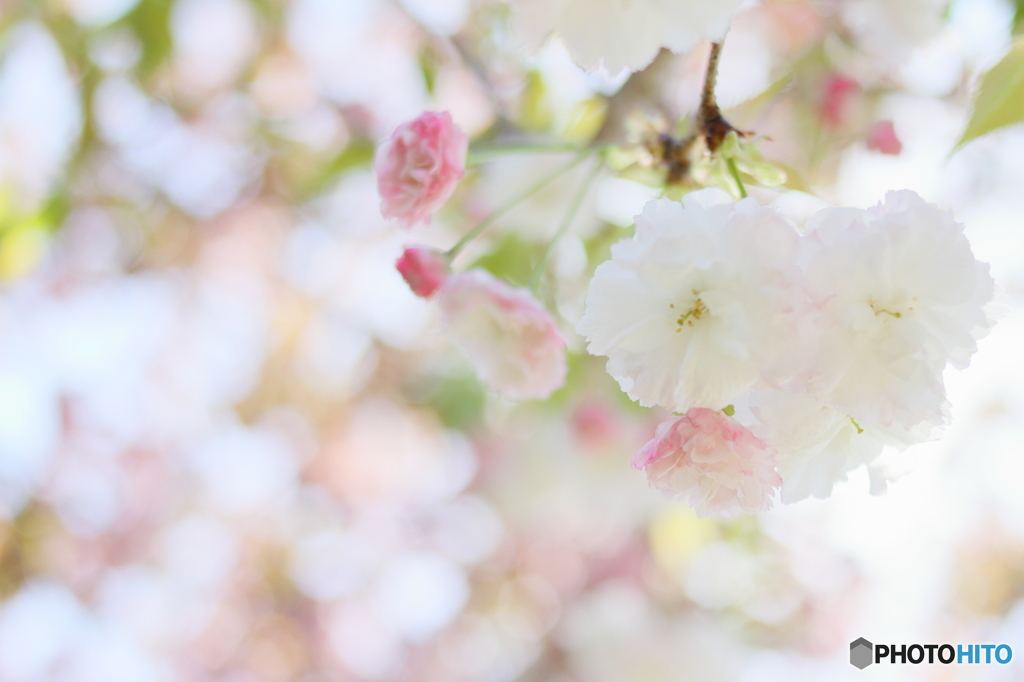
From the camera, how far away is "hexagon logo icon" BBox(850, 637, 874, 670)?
3.58 feet

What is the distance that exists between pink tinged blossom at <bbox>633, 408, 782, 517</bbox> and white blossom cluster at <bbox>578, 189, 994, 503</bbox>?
0.06 feet

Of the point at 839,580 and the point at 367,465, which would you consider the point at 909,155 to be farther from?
the point at 367,465

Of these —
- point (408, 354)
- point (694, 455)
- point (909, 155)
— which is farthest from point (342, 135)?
point (694, 455)

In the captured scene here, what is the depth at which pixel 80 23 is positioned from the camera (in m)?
1.21

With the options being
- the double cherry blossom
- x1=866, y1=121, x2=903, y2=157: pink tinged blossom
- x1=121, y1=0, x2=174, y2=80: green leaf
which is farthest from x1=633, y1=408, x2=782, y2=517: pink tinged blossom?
x1=121, y1=0, x2=174, y2=80: green leaf

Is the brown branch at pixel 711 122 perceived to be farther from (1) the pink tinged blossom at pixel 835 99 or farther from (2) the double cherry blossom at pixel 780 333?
(1) the pink tinged blossom at pixel 835 99

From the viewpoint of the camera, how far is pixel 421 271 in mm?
587

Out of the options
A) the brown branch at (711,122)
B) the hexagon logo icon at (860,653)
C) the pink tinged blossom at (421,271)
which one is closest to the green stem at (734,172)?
the brown branch at (711,122)

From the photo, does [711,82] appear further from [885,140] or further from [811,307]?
[885,140]

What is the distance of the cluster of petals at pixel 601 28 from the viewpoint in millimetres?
450

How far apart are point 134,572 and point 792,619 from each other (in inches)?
84.1

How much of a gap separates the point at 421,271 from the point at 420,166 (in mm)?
88

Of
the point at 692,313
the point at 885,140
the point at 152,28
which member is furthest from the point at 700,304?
the point at 152,28

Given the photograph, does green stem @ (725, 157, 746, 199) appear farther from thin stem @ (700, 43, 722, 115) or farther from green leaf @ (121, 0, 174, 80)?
green leaf @ (121, 0, 174, 80)
